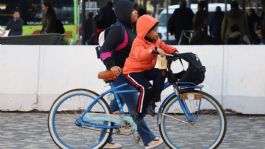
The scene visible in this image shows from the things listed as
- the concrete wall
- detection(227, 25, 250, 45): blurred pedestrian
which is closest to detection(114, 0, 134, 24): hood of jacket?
the concrete wall

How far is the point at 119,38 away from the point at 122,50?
15 cm

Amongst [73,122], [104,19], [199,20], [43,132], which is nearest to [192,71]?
[73,122]

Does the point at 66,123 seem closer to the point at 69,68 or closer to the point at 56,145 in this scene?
the point at 56,145

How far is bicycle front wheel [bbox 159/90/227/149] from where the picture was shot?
266 inches

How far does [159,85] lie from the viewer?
6.77 m

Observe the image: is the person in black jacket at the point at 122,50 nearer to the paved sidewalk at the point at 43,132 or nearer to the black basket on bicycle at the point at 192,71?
the black basket on bicycle at the point at 192,71

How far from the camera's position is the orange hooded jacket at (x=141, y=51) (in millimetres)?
6652

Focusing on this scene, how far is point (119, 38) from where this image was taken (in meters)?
6.90

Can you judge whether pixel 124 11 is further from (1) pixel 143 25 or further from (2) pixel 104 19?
(2) pixel 104 19

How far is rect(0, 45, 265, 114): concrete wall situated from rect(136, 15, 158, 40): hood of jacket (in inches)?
126

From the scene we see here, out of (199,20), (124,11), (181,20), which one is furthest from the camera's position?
(181,20)

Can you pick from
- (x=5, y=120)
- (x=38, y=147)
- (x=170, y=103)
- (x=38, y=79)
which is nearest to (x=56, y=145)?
(x=38, y=147)

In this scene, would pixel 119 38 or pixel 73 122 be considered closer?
pixel 119 38

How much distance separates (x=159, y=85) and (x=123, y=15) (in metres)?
0.77
